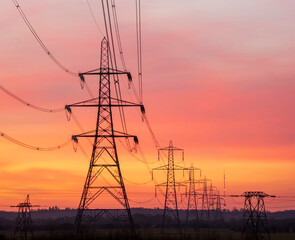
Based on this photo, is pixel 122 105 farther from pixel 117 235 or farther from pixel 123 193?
pixel 117 235

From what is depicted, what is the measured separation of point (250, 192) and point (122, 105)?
32.4 m

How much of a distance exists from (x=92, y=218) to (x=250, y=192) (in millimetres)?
29544

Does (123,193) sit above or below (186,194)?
below

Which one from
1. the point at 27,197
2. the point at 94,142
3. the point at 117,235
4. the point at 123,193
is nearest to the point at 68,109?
the point at 94,142

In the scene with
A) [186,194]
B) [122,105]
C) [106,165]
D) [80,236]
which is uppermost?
[186,194]

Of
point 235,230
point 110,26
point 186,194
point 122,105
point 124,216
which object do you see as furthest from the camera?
point 235,230

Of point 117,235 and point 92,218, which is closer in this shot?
point 92,218

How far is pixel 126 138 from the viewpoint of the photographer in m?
66.4

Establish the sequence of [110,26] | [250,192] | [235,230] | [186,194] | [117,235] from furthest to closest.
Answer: [235,230] → [186,194] → [250,192] → [117,235] → [110,26]

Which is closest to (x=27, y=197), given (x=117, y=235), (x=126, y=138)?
(x=117, y=235)

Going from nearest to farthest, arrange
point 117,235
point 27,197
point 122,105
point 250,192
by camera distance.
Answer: point 122,105 → point 117,235 → point 250,192 → point 27,197

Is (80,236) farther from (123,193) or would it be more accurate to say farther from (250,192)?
(250,192)

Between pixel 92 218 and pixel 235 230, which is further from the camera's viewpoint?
pixel 235 230

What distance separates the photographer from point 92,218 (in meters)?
66.8
